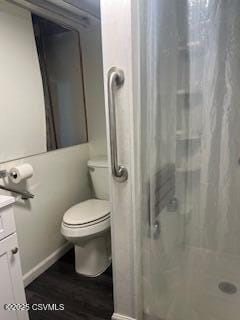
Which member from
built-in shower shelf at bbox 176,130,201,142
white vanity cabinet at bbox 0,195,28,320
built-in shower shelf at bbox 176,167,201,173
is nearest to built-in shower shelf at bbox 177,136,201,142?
built-in shower shelf at bbox 176,130,201,142

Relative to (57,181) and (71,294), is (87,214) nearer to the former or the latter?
(57,181)

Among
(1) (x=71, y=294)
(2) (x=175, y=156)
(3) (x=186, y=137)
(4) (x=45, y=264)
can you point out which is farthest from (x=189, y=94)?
(4) (x=45, y=264)

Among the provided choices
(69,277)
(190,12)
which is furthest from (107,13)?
(69,277)

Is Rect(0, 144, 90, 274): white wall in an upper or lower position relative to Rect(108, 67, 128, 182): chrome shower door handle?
lower

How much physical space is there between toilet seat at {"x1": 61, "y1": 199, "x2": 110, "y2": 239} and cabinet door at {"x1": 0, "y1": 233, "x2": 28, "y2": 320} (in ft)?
1.69

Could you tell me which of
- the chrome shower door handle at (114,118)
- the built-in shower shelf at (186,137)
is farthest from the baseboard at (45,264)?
the built-in shower shelf at (186,137)

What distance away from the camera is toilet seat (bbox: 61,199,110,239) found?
1637mm

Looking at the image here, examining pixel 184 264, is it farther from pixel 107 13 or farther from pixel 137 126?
pixel 107 13

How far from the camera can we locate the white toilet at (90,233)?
1.65 metres

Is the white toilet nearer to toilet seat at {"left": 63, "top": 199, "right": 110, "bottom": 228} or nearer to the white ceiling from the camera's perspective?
toilet seat at {"left": 63, "top": 199, "right": 110, "bottom": 228}

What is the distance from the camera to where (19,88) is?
1637 mm

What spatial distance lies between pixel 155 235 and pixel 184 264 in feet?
0.70

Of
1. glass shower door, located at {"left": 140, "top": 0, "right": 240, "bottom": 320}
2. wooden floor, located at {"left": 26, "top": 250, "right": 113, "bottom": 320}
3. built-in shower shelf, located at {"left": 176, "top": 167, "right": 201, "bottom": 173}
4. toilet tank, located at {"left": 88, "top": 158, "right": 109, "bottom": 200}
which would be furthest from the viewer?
toilet tank, located at {"left": 88, "top": 158, "right": 109, "bottom": 200}

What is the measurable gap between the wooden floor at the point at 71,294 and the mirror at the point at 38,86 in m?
0.91
